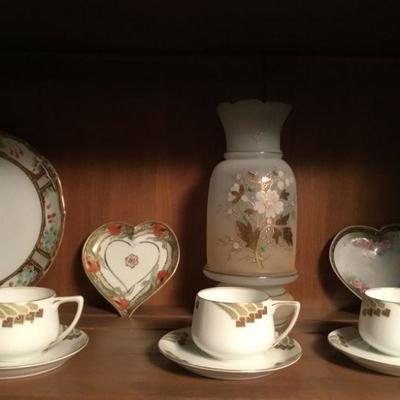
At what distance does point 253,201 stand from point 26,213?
13.1 inches

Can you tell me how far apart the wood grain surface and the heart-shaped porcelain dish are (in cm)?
2

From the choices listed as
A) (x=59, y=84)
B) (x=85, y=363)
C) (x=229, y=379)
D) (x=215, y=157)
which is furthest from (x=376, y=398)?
(x=59, y=84)

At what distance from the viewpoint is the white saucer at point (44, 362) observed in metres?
0.48

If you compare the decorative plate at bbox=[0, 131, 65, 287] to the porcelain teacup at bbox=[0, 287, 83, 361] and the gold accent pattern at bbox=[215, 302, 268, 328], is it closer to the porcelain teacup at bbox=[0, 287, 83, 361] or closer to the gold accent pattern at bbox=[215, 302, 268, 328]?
the porcelain teacup at bbox=[0, 287, 83, 361]

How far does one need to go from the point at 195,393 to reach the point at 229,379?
0.15 ft

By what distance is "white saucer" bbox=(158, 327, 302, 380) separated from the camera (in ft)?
1.57

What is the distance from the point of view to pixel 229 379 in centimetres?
48

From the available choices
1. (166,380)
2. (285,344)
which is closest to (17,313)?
(166,380)

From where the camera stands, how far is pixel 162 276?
0.71 meters

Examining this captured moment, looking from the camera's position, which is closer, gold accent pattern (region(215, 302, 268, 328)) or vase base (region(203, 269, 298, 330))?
gold accent pattern (region(215, 302, 268, 328))

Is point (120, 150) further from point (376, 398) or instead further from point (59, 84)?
point (376, 398)

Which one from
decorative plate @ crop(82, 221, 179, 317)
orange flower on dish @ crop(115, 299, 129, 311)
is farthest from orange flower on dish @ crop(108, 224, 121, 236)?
orange flower on dish @ crop(115, 299, 129, 311)

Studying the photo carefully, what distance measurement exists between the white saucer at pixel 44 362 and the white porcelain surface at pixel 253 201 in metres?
0.20

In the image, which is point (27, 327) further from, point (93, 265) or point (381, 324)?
point (381, 324)
